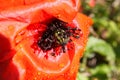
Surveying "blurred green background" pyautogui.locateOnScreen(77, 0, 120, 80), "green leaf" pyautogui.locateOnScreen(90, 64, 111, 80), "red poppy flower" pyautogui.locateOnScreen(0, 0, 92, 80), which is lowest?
"red poppy flower" pyautogui.locateOnScreen(0, 0, 92, 80)

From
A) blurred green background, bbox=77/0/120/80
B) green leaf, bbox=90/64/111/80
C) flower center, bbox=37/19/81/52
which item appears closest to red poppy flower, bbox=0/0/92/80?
flower center, bbox=37/19/81/52

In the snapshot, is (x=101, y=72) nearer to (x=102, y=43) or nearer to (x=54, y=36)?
(x=102, y=43)

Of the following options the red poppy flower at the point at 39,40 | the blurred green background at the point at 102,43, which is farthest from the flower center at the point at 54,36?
the blurred green background at the point at 102,43

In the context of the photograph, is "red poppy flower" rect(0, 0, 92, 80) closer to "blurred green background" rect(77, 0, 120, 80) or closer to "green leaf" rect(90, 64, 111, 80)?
"blurred green background" rect(77, 0, 120, 80)

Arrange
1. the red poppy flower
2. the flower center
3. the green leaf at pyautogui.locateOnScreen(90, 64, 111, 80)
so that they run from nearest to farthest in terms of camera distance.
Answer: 1. the red poppy flower
2. the flower center
3. the green leaf at pyautogui.locateOnScreen(90, 64, 111, 80)

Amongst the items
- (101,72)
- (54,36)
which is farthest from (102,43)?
(54,36)
